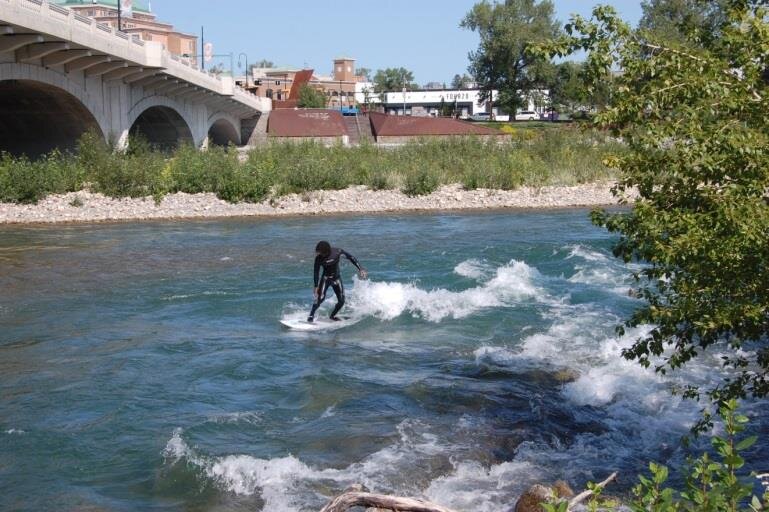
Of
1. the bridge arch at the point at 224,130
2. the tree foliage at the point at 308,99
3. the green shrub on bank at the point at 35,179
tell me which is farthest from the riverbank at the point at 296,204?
the tree foliage at the point at 308,99

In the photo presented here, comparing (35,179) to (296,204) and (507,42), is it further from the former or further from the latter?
(507,42)

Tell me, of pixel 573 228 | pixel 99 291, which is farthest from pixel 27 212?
pixel 573 228

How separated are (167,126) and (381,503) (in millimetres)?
57890

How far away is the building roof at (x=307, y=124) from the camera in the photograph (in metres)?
69.6

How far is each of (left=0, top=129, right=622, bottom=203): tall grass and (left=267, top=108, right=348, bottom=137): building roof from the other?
715 inches

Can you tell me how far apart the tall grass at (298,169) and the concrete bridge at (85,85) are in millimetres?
1990

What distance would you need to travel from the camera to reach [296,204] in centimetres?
4019

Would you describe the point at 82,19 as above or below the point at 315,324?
above

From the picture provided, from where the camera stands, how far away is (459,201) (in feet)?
137

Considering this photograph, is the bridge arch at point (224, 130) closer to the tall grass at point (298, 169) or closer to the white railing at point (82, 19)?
the tall grass at point (298, 169)

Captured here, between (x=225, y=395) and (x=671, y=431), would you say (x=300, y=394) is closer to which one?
(x=225, y=395)

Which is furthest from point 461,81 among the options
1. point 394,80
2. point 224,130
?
point 224,130

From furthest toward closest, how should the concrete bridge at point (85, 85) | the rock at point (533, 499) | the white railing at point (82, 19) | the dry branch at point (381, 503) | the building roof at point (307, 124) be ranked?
the building roof at point (307, 124), the white railing at point (82, 19), the concrete bridge at point (85, 85), the rock at point (533, 499), the dry branch at point (381, 503)

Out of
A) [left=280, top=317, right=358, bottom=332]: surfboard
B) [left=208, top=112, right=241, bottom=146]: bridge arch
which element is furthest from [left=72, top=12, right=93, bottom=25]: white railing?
[left=208, top=112, right=241, bottom=146]: bridge arch
